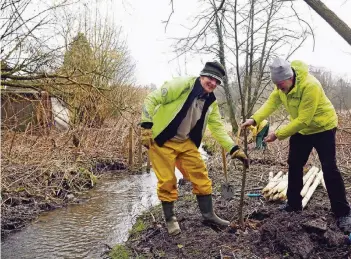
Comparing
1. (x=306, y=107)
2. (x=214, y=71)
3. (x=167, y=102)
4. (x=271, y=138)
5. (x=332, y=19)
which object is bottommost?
(x=271, y=138)

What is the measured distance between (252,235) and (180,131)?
1.38 meters

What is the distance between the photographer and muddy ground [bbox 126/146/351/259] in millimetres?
3189

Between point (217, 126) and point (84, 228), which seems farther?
point (84, 228)

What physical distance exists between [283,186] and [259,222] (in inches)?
50.1

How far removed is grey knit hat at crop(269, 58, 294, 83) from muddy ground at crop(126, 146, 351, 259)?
1528mm

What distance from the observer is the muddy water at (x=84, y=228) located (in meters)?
4.41

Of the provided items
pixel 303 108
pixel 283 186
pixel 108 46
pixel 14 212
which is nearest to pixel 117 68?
pixel 108 46

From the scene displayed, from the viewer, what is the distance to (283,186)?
200 inches

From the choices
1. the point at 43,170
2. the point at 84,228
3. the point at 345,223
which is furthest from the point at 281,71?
the point at 43,170

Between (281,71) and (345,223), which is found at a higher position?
(281,71)

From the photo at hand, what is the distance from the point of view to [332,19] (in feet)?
11.1

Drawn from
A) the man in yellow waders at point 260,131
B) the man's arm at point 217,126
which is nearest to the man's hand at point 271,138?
the man in yellow waders at point 260,131

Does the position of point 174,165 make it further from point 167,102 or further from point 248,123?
point 248,123

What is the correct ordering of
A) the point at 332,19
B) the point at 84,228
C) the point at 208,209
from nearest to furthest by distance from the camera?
the point at 332,19 < the point at 208,209 < the point at 84,228
